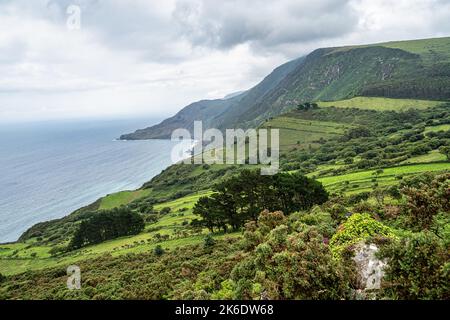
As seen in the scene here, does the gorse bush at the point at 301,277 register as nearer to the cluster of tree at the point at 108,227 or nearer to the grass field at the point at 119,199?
the cluster of tree at the point at 108,227

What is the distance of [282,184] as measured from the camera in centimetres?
5116

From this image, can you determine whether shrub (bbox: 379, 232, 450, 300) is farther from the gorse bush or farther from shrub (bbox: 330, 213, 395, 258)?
shrub (bbox: 330, 213, 395, 258)

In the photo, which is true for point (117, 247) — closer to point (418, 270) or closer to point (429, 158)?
point (418, 270)

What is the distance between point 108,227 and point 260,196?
38.4m

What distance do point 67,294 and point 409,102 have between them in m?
195

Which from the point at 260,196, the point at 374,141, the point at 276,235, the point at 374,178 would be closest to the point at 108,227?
the point at 260,196

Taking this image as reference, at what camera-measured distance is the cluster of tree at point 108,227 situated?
7350 cm

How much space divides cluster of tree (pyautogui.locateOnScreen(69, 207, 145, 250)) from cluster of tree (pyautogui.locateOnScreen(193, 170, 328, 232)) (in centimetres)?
2688

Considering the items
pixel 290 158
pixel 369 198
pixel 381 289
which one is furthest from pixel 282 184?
pixel 290 158

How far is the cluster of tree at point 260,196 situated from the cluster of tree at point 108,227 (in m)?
26.9

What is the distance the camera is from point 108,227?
7544 cm

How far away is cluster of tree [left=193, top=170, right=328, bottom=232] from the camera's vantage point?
168 feet

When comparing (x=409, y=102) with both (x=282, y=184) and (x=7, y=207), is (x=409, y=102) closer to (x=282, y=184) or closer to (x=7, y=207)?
(x=282, y=184)

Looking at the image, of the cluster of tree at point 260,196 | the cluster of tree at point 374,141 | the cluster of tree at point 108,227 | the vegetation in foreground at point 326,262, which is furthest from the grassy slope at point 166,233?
the vegetation in foreground at point 326,262
